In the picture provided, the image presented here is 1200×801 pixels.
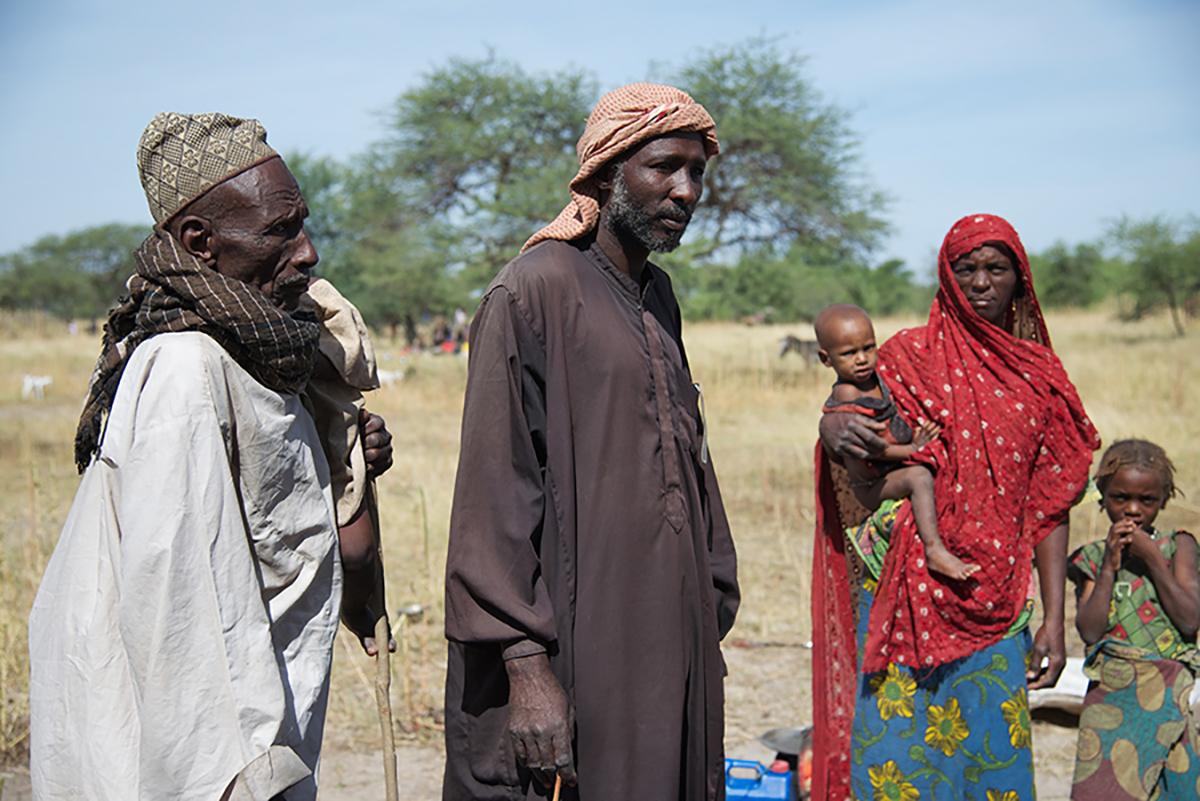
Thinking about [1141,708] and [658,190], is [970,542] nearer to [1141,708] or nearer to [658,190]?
[1141,708]

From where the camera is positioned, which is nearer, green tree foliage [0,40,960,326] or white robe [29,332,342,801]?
white robe [29,332,342,801]

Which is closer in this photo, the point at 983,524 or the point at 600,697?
the point at 600,697

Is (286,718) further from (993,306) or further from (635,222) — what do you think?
(993,306)

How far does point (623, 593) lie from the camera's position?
6.61 ft

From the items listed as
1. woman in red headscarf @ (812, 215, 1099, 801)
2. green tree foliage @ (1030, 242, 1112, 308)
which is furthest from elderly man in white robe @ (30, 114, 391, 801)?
green tree foliage @ (1030, 242, 1112, 308)

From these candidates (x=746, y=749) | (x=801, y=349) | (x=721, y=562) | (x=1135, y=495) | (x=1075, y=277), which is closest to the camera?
(x=721, y=562)

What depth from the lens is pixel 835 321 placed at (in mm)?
3158

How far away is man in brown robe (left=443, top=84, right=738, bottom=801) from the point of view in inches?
75.9

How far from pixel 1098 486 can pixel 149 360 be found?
275cm

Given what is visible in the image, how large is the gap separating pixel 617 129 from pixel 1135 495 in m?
2.05

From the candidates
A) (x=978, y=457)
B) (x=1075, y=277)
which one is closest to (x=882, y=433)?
(x=978, y=457)

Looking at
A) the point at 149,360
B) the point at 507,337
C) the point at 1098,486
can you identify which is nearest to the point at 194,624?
the point at 149,360

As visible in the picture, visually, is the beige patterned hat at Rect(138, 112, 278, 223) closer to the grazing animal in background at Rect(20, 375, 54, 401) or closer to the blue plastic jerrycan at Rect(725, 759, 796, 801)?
the blue plastic jerrycan at Rect(725, 759, 796, 801)

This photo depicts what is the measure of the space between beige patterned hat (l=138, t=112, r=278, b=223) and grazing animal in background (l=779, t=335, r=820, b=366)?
16551 mm
